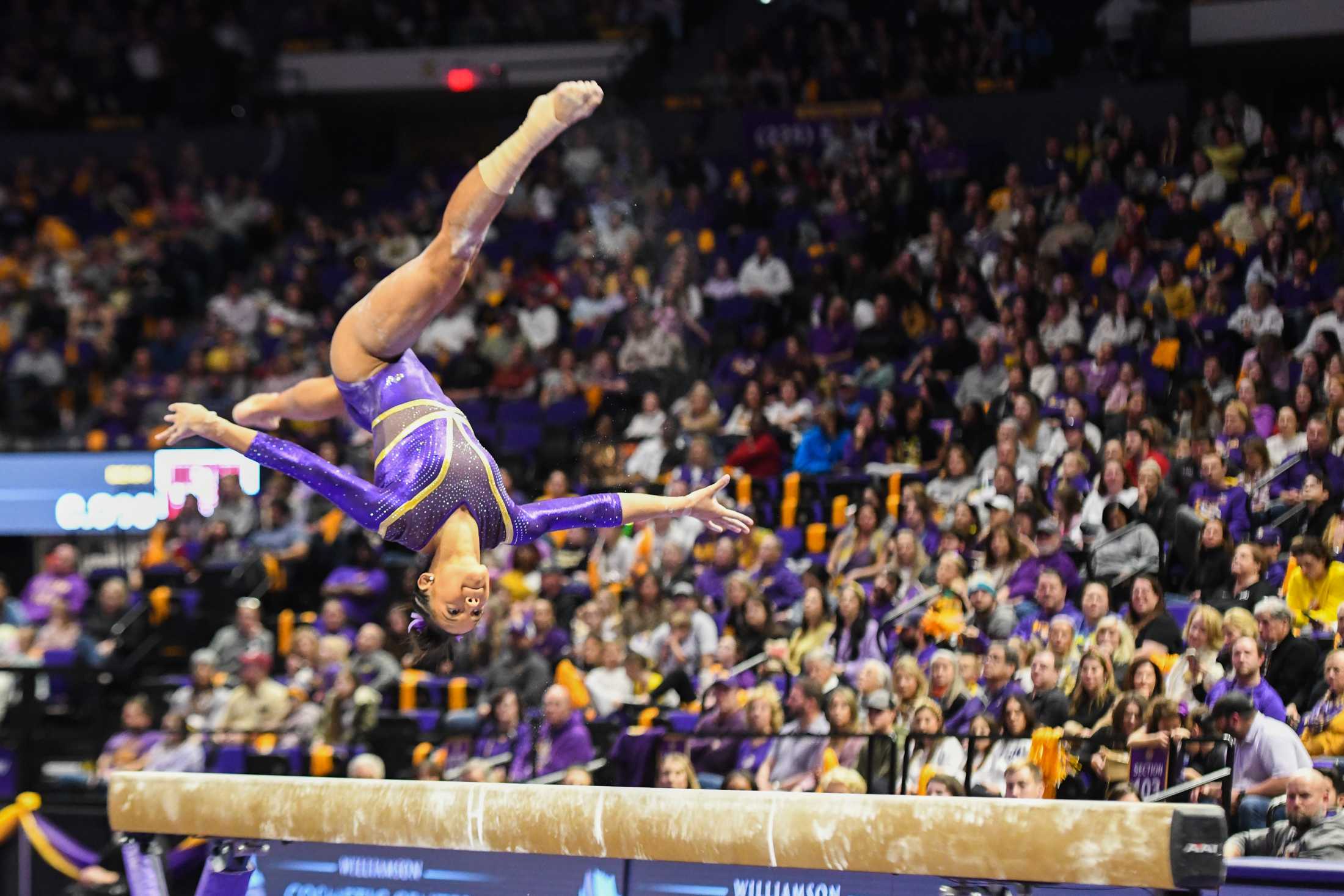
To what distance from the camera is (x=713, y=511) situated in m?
5.78

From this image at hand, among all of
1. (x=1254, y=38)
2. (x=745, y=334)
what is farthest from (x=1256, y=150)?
(x=745, y=334)

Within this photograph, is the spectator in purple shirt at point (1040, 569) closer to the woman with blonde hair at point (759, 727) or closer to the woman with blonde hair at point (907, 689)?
the woman with blonde hair at point (907, 689)

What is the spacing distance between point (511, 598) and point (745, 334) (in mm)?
3330

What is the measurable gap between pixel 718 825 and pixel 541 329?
355 inches

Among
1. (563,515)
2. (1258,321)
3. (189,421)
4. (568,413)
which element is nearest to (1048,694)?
(563,515)

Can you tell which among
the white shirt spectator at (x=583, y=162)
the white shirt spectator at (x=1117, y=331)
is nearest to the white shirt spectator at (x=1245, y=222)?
the white shirt spectator at (x=1117, y=331)

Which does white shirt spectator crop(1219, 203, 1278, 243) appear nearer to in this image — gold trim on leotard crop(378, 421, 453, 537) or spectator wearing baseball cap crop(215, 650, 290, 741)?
spectator wearing baseball cap crop(215, 650, 290, 741)

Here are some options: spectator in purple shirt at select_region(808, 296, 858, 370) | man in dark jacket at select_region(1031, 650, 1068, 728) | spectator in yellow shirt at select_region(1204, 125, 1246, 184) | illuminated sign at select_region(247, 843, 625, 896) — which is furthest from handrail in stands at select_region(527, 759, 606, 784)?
spectator in yellow shirt at select_region(1204, 125, 1246, 184)

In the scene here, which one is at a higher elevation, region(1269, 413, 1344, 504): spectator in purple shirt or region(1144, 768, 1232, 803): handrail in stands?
region(1269, 413, 1344, 504): spectator in purple shirt

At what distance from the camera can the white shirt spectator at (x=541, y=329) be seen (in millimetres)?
13484

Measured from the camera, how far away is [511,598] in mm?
10625

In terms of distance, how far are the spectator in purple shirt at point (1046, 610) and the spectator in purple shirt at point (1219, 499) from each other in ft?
2.98

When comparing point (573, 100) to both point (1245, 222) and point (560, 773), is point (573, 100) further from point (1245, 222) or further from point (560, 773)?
point (1245, 222)

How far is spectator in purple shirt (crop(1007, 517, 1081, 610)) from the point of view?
8.71 metres
